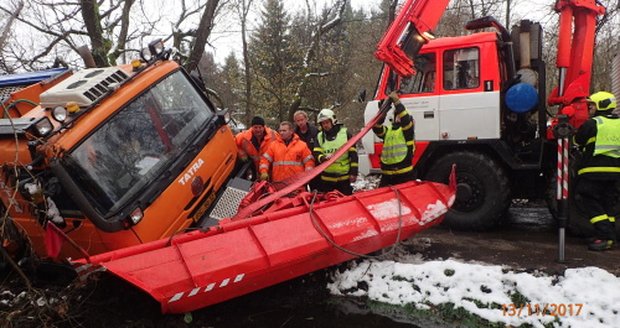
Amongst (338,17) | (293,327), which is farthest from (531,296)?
(338,17)

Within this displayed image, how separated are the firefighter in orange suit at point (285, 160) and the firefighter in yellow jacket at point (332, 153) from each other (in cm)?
30

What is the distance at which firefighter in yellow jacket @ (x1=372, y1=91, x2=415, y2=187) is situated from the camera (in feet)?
16.6

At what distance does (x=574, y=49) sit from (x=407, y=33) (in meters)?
2.09

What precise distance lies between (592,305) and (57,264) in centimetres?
474

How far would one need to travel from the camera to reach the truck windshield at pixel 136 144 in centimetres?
342

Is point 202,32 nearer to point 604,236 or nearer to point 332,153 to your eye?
point 332,153

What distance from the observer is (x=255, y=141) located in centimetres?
566

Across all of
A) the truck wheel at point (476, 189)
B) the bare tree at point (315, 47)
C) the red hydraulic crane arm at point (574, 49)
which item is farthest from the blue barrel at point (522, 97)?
the bare tree at point (315, 47)

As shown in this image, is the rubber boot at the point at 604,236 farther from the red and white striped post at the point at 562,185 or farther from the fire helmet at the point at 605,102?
the fire helmet at the point at 605,102

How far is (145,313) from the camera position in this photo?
12.4 feet

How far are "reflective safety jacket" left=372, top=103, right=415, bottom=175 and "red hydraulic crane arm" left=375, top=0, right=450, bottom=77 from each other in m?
0.60
